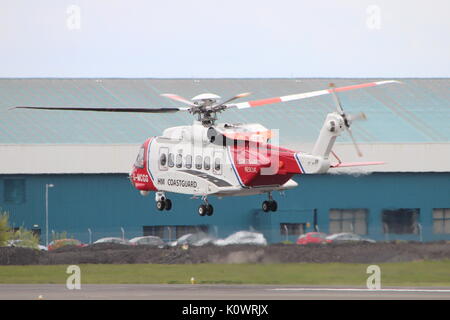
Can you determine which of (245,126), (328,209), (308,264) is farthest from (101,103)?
(245,126)

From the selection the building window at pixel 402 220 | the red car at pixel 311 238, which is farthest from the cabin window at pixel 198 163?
the building window at pixel 402 220

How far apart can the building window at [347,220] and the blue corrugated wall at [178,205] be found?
1.52ft

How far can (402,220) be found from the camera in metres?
102

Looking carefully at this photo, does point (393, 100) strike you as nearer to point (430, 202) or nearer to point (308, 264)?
point (430, 202)

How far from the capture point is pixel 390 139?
10856 cm

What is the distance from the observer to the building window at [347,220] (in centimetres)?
10225

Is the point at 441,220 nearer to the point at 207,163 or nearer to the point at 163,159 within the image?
the point at 163,159

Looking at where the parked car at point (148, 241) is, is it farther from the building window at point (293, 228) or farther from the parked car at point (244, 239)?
the building window at point (293, 228)

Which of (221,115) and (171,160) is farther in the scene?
(221,115)

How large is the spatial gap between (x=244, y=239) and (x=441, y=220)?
873 inches

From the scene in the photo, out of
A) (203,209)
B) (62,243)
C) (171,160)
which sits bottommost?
(203,209)

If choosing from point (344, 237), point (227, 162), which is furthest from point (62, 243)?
point (227, 162)

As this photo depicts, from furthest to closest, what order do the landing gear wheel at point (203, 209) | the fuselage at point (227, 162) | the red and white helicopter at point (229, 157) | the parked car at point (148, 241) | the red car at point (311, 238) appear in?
the parked car at point (148, 241), the red car at point (311, 238), the landing gear wheel at point (203, 209), the fuselage at point (227, 162), the red and white helicopter at point (229, 157)

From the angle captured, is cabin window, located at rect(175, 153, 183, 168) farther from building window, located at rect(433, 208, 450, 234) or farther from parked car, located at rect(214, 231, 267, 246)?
building window, located at rect(433, 208, 450, 234)
